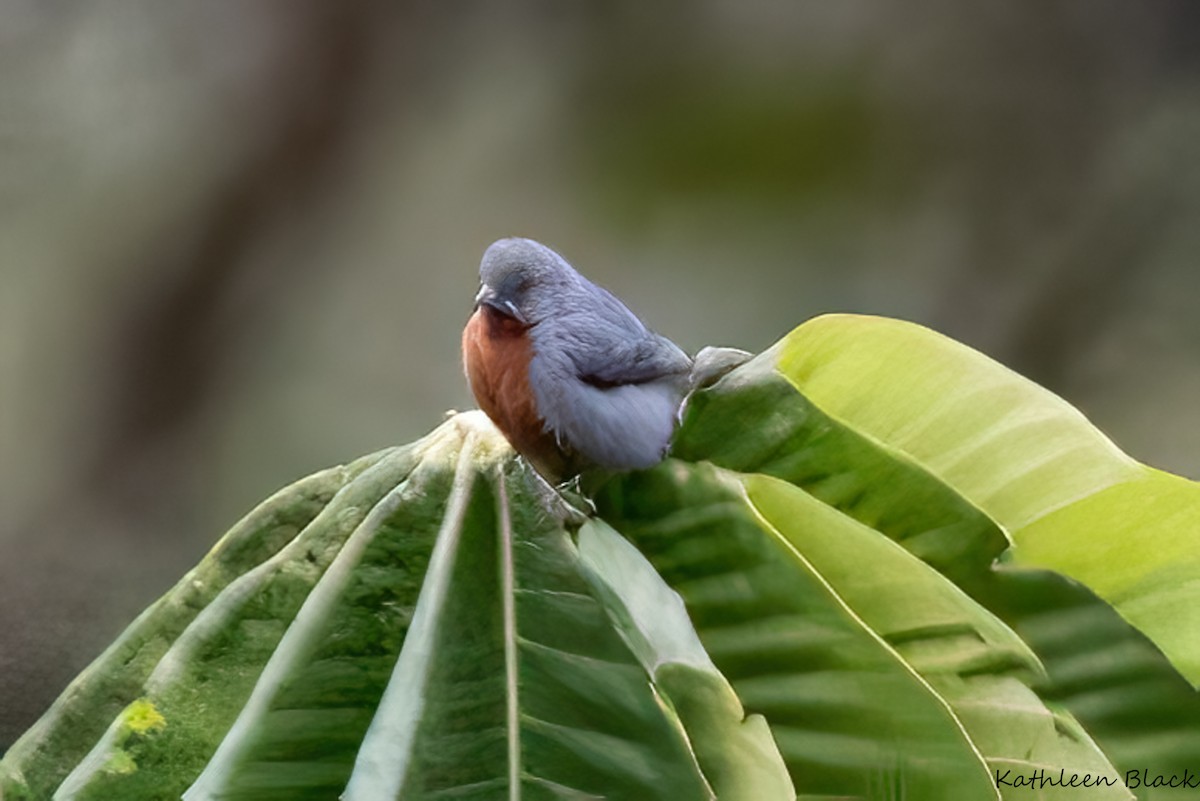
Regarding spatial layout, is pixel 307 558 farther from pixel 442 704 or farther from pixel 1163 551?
pixel 1163 551

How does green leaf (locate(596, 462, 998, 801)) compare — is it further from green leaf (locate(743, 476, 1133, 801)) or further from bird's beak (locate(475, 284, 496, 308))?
bird's beak (locate(475, 284, 496, 308))

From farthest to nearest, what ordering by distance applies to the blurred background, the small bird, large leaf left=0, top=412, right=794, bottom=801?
the blurred background → the small bird → large leaf left=0, top=412, right=794, bottom=801

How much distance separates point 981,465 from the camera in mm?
412

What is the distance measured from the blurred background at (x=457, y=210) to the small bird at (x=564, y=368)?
0.22 m

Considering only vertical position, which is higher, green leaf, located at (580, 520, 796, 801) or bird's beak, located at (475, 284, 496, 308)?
bird's beak, located at (475, 284, 496, 308)

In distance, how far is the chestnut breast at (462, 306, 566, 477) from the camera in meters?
0.50

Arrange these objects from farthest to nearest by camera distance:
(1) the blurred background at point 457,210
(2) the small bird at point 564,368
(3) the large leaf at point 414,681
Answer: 1. (1) the blurred background at point 457,210
2. (2) the small bird at point 564,368
3. (3) the large leaf at point 414,681

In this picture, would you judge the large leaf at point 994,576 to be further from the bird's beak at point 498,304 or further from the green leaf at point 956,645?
the bird's beak at point 498,304

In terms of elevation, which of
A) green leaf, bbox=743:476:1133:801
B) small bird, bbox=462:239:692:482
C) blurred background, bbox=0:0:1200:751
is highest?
blurred background, bbox=0:0:1200:751

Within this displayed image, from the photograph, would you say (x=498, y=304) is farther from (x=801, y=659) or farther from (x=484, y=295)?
(x=801, y=659)

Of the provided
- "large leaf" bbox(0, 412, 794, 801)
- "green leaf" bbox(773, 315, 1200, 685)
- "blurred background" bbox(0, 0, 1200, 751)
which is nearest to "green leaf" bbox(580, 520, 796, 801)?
"large leaf" bbox(0, 412, 794, 801)

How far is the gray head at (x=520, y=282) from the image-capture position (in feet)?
1.81

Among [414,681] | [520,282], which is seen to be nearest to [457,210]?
[520,282]

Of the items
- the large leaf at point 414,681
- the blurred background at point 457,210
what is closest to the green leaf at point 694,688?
the large leaf at point 414,681
